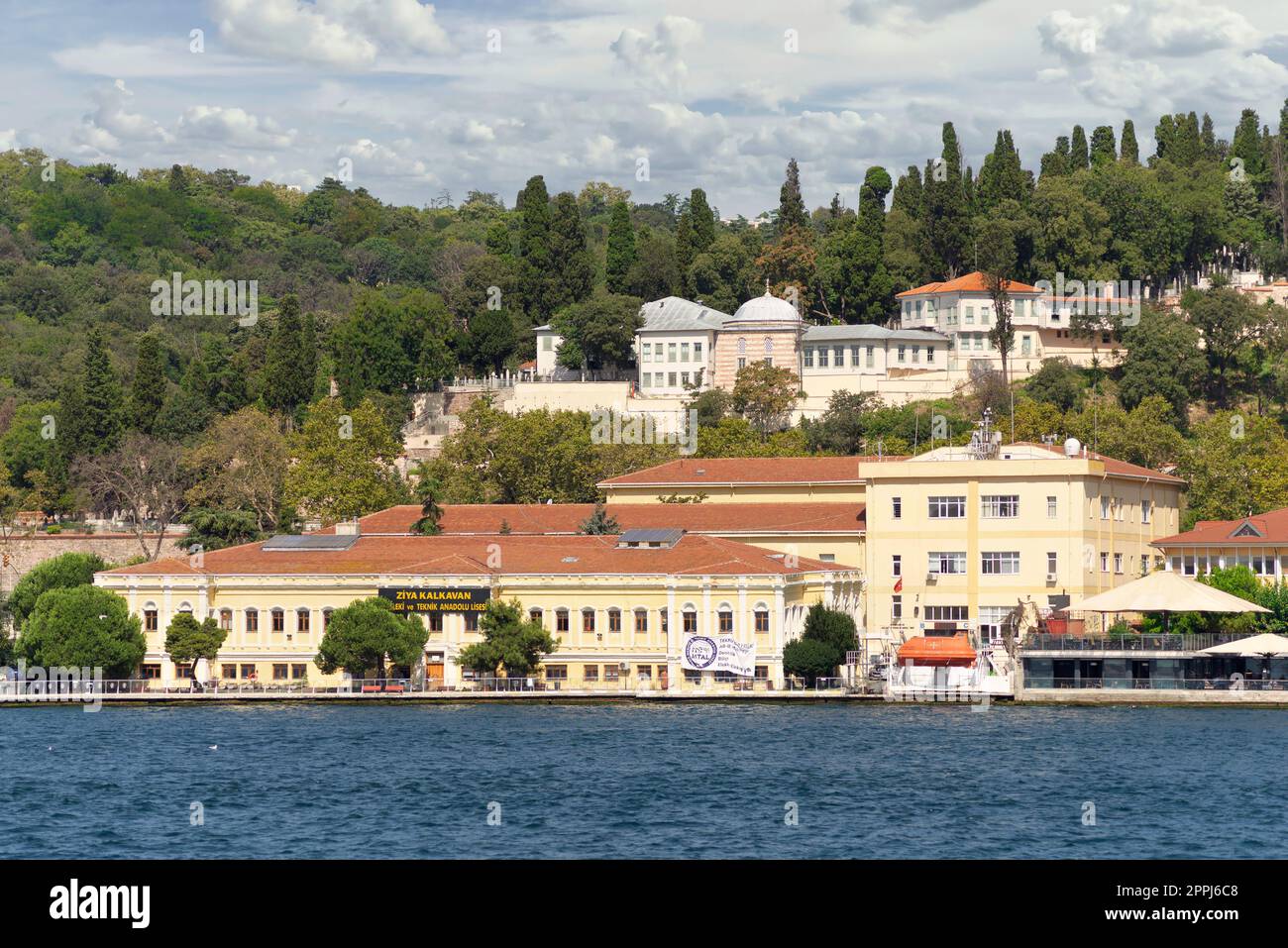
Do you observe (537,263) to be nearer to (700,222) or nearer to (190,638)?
(700,222)

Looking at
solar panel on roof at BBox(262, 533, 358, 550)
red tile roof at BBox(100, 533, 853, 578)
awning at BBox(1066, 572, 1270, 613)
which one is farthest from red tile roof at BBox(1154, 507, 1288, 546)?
solar panel on roof at BBox(262, 533, 358, 550)

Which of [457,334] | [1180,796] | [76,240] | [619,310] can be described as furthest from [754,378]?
[76,240]

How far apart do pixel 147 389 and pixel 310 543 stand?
97.0ft

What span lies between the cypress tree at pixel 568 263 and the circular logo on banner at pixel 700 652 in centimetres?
5120

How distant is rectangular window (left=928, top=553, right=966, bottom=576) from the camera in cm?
Answer: 6419

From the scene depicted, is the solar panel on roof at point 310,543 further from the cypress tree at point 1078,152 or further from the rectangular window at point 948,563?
the cypress tree at point 1078,152

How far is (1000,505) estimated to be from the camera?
64.3 meters

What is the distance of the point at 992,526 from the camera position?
64.2m

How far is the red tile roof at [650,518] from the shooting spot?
226 feet

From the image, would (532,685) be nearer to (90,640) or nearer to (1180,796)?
(90,640)

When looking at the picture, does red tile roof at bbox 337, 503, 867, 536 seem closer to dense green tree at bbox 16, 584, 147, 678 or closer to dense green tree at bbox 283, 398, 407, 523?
dense green tree at bbox 283, 398, 407, 523

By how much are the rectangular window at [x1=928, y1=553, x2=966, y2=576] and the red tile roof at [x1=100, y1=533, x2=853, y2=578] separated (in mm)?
3030

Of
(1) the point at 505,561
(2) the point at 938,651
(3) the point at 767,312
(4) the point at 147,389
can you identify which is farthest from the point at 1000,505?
(4) the point at 147,389

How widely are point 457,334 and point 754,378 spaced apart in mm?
19038
